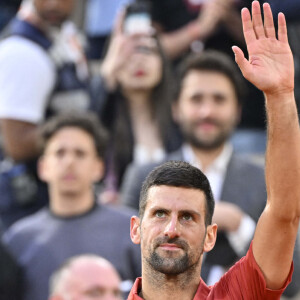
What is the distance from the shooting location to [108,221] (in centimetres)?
500

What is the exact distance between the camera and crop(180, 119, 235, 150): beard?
523cm

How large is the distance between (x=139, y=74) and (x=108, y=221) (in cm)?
130

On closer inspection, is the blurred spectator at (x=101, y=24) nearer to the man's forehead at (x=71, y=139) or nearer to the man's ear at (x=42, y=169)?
the man's forehead at (x=71, y=139)

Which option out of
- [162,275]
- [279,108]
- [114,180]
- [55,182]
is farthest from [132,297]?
[114,180]

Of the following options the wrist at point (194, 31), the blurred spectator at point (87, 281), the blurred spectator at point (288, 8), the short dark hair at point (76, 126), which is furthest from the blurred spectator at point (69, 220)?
the blurred spectator at point (288, 8)

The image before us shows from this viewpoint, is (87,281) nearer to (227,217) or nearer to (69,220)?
(69,220)

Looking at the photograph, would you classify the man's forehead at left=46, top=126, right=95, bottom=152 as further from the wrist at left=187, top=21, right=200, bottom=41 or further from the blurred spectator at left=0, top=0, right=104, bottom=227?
the wrist at left=187, top=21, right=200, bottom=41

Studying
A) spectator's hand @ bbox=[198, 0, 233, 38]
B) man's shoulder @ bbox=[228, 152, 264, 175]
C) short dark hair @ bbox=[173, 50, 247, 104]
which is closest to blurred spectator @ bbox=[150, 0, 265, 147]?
spectator's hand @ bbox=[198, 0, 233, 38]

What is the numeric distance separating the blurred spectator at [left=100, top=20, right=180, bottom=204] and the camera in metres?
0.05

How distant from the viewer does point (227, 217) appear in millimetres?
4723

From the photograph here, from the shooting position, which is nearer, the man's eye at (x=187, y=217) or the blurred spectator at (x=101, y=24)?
the man's eye at (x=187, y=217)

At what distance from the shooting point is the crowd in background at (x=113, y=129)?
4.84 m

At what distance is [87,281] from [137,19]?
2.13 metres

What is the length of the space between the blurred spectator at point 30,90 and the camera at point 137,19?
420 millimetres
